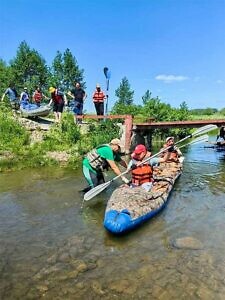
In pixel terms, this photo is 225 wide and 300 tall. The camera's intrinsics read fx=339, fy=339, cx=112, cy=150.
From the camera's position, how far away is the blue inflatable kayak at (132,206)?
6797mm

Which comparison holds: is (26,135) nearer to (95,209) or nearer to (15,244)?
(95,209)

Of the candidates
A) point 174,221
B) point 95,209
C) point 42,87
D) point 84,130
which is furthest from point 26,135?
point 42,87

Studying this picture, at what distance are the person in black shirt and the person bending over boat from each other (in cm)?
1063

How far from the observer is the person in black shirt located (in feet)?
63.9

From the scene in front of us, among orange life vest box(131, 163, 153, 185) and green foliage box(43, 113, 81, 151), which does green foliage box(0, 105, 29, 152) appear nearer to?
green foliage box(43, 113, 81, 151)

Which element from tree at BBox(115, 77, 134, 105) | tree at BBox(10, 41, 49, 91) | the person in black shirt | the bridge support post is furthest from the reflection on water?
tree at BBox(115, 77, 134, 105)

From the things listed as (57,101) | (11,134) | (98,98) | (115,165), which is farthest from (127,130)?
(115,165)

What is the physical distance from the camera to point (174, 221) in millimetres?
7844

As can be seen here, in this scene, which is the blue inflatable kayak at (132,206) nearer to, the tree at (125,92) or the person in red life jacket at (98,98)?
the person in red life jacket at (98,98)

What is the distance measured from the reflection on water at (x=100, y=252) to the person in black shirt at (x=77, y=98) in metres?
10.1

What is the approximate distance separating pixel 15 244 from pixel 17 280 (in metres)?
1.49

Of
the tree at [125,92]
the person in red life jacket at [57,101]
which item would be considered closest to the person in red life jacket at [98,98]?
the person in red life jacket at [57,101]

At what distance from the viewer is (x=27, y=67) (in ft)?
195

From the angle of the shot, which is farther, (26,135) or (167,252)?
(26,135)
